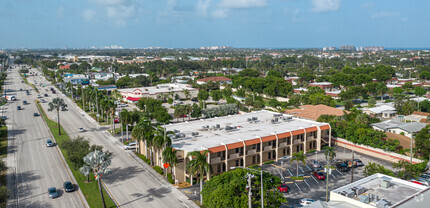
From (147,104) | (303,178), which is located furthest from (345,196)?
(147,104)

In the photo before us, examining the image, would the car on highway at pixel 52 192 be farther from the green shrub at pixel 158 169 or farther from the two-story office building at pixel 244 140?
the two-story office building at pixel 244 140

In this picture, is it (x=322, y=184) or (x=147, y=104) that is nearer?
(x=322, y=184)

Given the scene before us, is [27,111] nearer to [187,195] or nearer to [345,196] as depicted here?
[187,195]

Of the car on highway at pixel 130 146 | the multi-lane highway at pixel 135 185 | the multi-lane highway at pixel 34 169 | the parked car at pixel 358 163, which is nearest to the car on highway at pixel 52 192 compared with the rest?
the multi-lane highway at pixel 34 169

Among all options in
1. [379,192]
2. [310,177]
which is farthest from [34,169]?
[379,192]

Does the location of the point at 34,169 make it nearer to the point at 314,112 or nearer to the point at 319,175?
the point at 319,175

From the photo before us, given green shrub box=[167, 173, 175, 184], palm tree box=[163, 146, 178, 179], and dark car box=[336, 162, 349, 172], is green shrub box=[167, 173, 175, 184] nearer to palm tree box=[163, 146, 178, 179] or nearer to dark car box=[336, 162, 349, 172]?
palm tree box=[163, 146, 178, 179]
